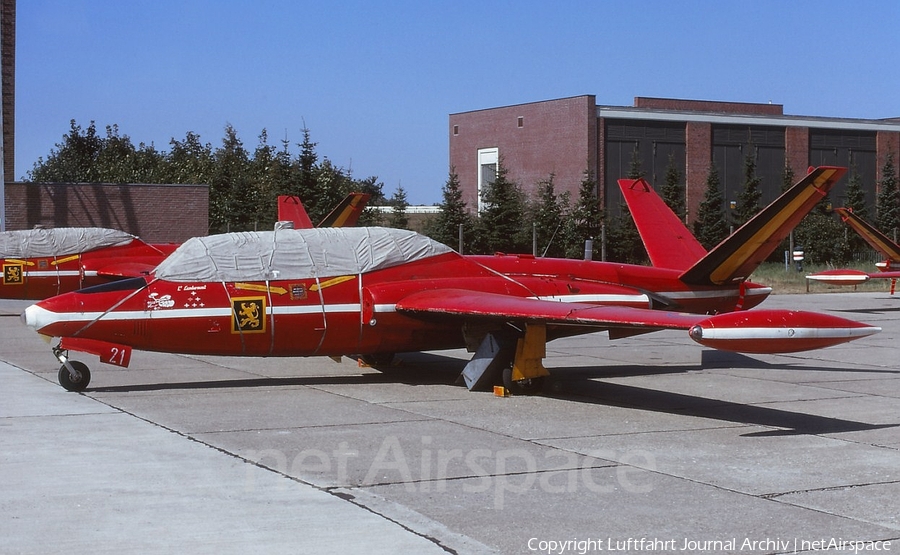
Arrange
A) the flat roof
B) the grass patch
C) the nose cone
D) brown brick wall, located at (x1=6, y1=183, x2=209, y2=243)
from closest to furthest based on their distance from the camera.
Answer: the nose cone < brown brick wall, located at (x1=6, y1=183, x2=209, y2=243) < the grass patch < the flat roof

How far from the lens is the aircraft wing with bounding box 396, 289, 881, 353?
9.52 meters

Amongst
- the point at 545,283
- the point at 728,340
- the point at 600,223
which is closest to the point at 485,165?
the point at 600,223

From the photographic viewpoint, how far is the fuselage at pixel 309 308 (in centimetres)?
1283

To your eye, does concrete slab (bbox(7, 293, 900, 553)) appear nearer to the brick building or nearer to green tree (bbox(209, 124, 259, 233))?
green tree (bbox(209, 124, 259, 233))

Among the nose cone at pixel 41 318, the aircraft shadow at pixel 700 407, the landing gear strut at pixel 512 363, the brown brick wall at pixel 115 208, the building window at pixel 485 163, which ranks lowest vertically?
the aircraft shadow at pixel 700 407

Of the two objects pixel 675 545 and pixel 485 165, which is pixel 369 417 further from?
pixel 485 165

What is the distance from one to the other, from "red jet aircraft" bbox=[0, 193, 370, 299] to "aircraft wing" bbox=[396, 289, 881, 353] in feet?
34.0

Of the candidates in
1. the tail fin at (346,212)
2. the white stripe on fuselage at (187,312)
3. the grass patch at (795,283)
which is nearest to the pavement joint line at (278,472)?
the white stripe on fuselage at (187,312)

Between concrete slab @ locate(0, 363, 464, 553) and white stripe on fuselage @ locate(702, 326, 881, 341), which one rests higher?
white stripe on fuselage @ locate(702, 326, 881, 341)

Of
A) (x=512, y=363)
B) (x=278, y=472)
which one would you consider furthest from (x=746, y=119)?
(x=278, y=472)

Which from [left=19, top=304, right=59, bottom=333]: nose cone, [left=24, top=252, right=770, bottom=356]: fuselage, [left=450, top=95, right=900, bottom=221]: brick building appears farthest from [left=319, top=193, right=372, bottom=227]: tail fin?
[left=450, top=95, right=900, bottom=221]: brick building

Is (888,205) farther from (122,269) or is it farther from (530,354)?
(530,354)

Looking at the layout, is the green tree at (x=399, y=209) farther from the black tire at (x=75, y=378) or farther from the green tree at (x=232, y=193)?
the black tire at (x=75, y=378)

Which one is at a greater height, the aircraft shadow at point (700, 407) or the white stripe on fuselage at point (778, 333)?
the white stripe on fuselage at point (778, 333)
